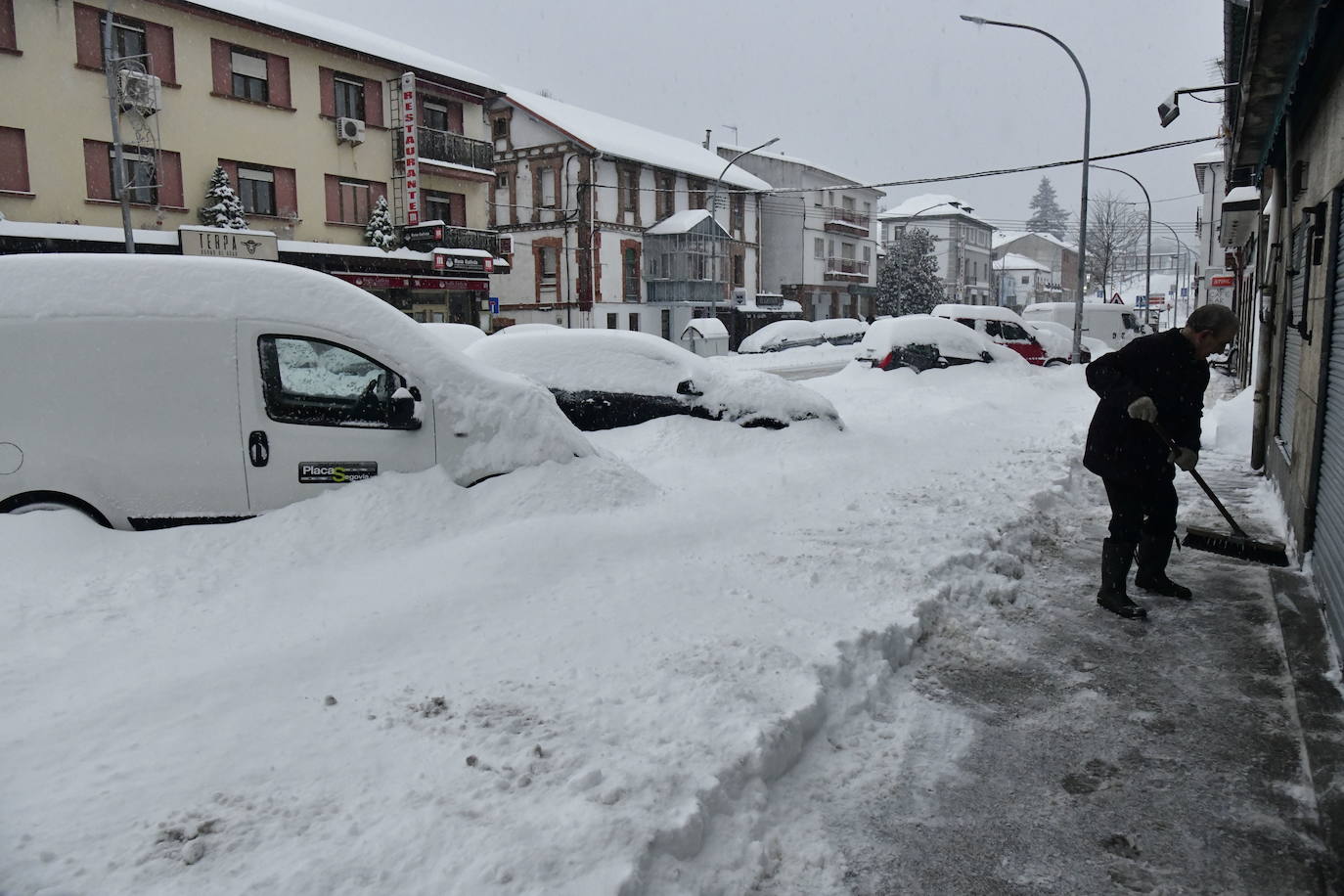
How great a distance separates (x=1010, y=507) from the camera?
7.09 meters

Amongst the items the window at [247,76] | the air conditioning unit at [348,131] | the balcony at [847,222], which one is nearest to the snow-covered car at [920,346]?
the air conditioning unit at [348,131]

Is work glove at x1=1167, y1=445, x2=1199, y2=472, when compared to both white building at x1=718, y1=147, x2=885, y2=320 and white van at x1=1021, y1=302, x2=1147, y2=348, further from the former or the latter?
white building at x1=718, y1=147, x2=885, y2=320

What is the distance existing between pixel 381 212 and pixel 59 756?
26.8 m

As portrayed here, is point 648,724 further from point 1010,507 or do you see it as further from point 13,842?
point 1010,507

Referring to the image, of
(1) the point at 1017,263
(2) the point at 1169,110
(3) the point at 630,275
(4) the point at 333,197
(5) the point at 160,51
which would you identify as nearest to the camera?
(2) the point at 1169,110

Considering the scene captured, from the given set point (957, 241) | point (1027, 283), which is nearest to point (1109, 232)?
point (957, 241)

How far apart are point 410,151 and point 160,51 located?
284 inches

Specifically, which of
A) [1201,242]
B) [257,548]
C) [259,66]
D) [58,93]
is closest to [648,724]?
[257,548]

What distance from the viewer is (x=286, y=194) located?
25.4 metres

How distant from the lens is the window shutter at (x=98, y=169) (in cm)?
2117

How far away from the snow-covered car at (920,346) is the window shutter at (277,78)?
60.6 ft

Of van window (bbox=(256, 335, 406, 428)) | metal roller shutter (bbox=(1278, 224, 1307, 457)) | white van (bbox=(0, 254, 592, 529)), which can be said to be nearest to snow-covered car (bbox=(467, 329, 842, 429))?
white van (bbox=(0, 254, 592, 529))

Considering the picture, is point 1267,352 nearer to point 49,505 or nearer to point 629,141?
point 49,505

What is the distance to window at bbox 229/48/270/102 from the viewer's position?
24.3m
